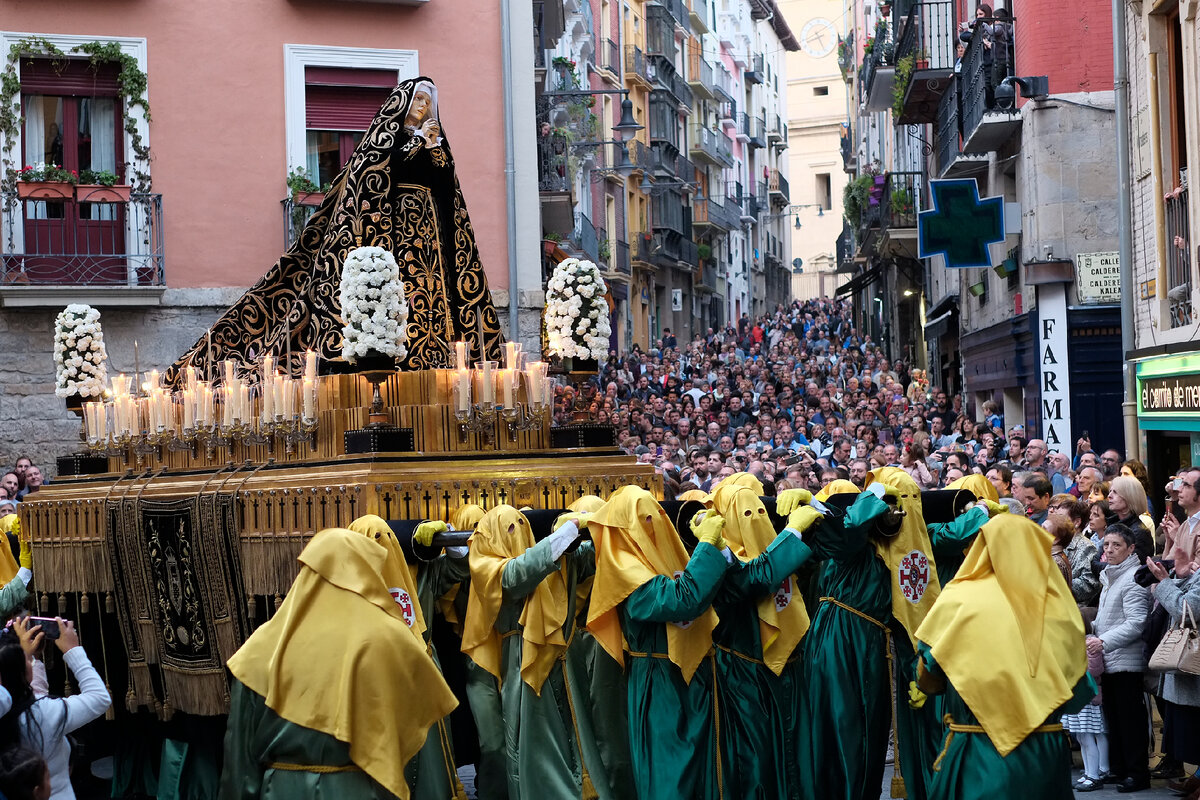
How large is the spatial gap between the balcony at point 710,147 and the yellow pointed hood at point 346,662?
145 ft

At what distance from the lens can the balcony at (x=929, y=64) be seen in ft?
73.4

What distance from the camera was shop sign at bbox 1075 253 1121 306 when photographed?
668 inches

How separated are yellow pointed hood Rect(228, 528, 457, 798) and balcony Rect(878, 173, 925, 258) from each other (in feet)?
73.2

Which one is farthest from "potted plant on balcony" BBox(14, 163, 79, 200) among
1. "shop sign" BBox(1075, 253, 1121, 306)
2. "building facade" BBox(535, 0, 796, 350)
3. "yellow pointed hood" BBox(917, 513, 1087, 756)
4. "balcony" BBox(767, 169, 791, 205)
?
"balcony" BBox(767, 169, 791, 205)

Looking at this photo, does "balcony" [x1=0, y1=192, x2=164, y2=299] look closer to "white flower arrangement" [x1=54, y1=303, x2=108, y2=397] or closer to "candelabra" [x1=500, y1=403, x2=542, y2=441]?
"white flower arrangement" [x1=54, y1=303, x2=108, y2=397]

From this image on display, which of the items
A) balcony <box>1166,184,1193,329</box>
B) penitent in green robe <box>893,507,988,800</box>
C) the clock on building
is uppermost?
the clock on building

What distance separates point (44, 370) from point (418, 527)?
30.3ft

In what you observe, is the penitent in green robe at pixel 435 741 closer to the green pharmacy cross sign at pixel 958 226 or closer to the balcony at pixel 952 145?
the green pharmacy cross sign at pixel 958 226

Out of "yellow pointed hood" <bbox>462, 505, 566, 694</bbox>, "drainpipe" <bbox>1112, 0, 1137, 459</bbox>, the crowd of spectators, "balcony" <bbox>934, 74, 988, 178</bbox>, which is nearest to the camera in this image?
"yellow pointed hood" <bbox>462, 505, 566, 694</bbox>

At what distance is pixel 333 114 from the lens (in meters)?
16.8

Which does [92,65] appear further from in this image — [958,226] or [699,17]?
[699,17]

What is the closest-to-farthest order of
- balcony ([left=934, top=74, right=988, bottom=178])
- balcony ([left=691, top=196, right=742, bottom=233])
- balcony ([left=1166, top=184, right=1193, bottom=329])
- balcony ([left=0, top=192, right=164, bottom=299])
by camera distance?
balcony ([left=1166, top=184, right=1193, bottom=329]) < balcony ([left=0, top=192, right=164, bottom=299]) < balcony ([left=934, top=74, right=988, bottom=178]) < balcony ([left=691, top=196, right=742, bottom=233])

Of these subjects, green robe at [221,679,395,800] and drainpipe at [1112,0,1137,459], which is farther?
drainpipe at [1112,0,1137,459]

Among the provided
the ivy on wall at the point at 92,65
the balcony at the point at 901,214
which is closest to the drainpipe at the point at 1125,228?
the ivy on wall at the point at 92,65
